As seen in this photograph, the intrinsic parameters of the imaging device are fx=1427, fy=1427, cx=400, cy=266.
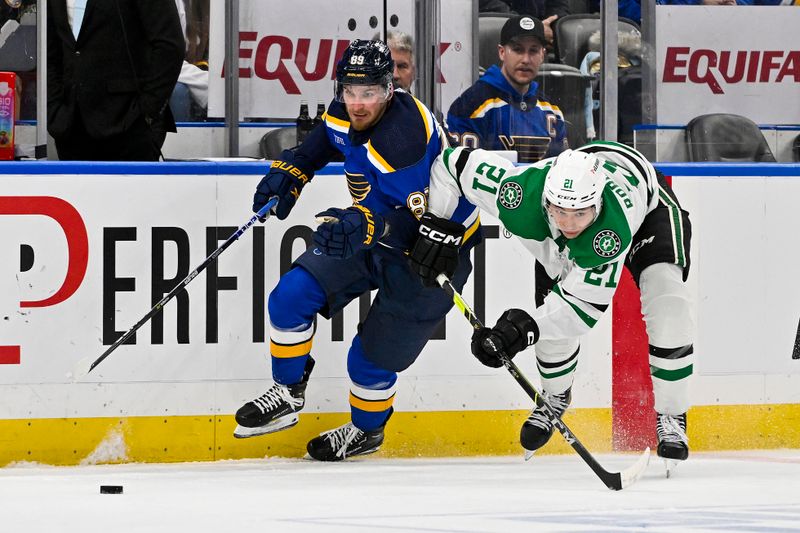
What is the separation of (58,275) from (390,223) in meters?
1.02

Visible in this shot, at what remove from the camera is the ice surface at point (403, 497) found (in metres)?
3.18

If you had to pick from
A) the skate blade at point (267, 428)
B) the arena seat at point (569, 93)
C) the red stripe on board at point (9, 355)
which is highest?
the arena seat at point (569, 93)

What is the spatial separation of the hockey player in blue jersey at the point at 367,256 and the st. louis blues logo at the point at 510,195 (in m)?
0.16

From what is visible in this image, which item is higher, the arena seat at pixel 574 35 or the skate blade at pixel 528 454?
the arena seat at pixel 574 35

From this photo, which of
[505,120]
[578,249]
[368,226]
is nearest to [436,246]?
[368,226]

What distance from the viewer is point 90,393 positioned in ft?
14.3

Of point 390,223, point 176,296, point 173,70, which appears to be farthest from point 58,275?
point 390,223

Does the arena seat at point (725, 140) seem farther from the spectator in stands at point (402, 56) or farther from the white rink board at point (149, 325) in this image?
the spectator in stands at point (402, 56)

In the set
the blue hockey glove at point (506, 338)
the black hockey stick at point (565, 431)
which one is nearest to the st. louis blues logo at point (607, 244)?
the blue hockey glove at point (506, 338)

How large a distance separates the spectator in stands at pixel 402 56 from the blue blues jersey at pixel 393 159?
53 centimetres

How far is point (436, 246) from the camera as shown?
3996 millimetres

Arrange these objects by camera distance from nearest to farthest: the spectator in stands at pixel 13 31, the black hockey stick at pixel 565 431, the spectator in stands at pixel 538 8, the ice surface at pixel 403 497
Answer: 1. the ice surface at pixel 403 497
2. the black hockey stick at pixel 565 431
3. the spectator in stands at pixel 13 31
4. the spectator in stands at pixel 538 8

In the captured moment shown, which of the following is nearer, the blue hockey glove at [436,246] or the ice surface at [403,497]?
the ice surface at [403,497]

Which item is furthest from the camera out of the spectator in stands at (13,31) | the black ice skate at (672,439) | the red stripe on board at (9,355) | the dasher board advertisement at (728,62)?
the dasher board advertisement at (728,62)
